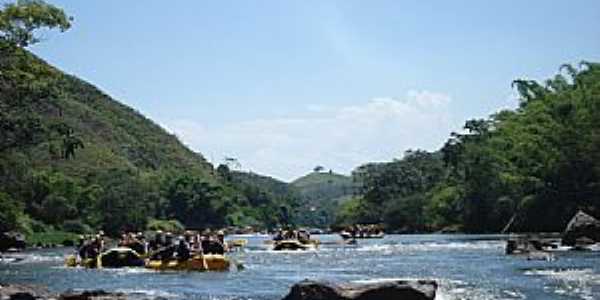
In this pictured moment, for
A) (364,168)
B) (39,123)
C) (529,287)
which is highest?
(364,168)

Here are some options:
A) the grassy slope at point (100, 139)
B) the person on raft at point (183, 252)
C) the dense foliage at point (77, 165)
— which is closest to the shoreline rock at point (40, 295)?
the person on raft at point (183, 252)

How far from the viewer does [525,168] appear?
292ft

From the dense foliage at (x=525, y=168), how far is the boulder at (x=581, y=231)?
23.2 m

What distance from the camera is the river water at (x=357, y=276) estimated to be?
25.9m

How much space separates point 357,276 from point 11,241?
4761cm

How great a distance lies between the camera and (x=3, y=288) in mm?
20422

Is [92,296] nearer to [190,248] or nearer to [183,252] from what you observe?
[183,252]

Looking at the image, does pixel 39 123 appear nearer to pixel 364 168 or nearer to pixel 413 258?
pixel 413 258

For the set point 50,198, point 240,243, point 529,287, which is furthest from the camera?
point 50,198

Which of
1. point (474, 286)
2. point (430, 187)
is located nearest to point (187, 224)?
point (430, 187)

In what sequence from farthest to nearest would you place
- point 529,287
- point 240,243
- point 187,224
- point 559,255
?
point 187,224 → point 240,243 → point 559,255 → point 529,287

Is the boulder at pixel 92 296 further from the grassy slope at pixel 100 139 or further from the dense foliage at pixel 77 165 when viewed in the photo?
the grassy slope at pixel 100 139

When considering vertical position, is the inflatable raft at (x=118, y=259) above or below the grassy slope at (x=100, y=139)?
below

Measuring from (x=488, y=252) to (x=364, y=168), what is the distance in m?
142
